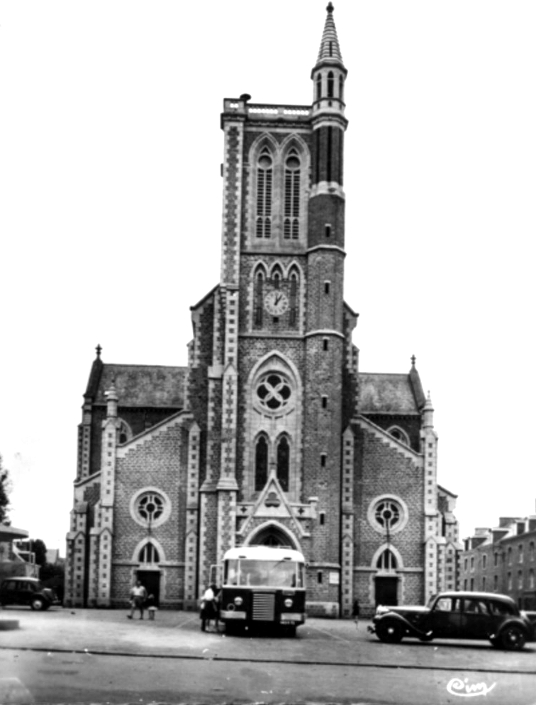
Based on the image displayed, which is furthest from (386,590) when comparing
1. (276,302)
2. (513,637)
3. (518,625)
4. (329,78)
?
(329,78)

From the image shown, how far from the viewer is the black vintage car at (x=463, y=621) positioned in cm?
3353

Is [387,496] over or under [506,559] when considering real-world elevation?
over

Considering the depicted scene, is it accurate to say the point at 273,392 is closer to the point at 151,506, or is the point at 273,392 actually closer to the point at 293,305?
the point at 293,305

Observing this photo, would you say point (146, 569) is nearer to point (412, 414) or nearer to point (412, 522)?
point (412, 522)

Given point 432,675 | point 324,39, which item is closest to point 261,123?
point 324,39

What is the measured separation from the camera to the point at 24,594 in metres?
56.4

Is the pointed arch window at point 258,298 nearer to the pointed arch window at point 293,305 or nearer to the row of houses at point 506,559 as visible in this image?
the pointed arch window at point 293,305

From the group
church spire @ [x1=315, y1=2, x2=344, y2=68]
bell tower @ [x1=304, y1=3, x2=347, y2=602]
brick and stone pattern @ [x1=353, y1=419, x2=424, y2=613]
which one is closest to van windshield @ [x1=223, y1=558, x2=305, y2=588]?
bell tower @ [x1=304, y1=3, x2=347, y2=602]

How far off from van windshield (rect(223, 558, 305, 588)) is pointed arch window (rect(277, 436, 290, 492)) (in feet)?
67.1

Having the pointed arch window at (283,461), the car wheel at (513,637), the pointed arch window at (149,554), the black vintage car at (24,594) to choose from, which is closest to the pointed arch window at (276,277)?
the pointed arch window at (283,461)

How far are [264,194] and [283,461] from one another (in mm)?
14186

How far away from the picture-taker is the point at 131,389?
250 feet

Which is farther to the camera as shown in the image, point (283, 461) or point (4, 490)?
point (283, 461)

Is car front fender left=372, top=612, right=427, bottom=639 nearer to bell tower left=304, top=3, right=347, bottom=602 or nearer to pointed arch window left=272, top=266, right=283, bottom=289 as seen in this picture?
bell tower left=304, top=3, right=347, bottom=602
